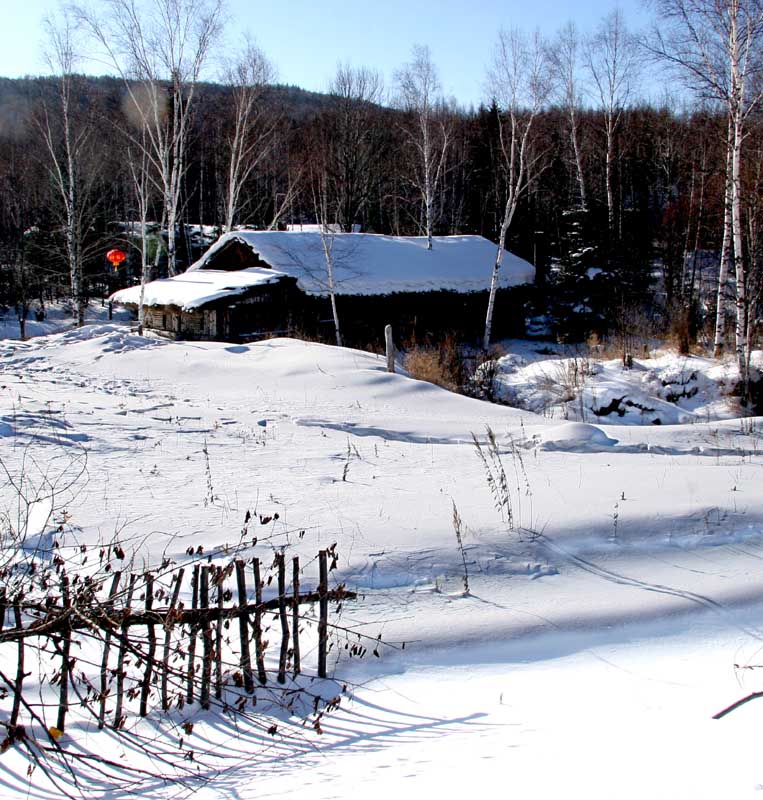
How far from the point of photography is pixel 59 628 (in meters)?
3.16

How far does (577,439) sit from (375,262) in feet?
58.2

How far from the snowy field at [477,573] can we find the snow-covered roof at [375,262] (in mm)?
13847

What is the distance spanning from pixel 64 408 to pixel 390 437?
476 cm

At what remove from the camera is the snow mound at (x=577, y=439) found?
9453 millimetres

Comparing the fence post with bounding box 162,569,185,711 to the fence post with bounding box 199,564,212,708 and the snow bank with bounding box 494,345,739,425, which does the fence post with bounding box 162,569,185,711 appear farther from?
the snow bank with bounding box 494,345,739,425

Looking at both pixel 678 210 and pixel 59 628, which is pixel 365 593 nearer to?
pixel 59 628

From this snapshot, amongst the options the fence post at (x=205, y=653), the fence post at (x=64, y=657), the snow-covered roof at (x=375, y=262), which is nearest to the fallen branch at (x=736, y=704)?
the fence post at (x=205, y=653)

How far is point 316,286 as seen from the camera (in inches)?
945

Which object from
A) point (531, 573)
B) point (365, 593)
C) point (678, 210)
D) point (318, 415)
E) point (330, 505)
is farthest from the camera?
point (678, 210)

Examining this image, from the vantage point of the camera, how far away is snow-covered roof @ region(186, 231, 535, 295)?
2456cm

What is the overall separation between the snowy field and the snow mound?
32mm

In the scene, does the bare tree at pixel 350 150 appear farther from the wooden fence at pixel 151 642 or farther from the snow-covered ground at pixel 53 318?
the wooden fence at pixel 151 642

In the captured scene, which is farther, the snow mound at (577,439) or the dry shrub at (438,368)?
the dry shrub at (438,368)

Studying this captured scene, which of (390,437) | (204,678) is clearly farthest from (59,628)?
(390,437)
